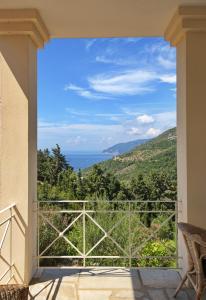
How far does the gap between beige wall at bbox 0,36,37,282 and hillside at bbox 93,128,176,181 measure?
329cm

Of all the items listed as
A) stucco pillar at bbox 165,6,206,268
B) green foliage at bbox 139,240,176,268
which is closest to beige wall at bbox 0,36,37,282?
stucco pillar at bbox 165,6,206,268

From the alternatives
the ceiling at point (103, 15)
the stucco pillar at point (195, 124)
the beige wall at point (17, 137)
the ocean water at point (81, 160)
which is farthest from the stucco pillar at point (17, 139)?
the ocean water at point (81, 160)

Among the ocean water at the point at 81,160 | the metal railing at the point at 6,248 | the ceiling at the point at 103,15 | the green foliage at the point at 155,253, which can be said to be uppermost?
the ceiling at the point at 103,15

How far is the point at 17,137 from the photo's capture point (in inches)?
122

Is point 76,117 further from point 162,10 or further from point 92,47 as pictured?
point 162,10

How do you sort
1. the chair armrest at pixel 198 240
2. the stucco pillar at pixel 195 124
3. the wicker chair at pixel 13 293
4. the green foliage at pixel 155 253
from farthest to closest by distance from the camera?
1. the green foliage at pixel 155 253
2. the stucco pillar at pixel 195 124
3. the chair armrest at pixel 198 240
4. the wicker chair at pixel 13 293

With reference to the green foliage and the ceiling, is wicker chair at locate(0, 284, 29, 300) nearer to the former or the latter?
the ceiling

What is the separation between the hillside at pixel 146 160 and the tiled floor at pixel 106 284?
9.92 feet

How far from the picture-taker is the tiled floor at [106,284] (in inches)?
113

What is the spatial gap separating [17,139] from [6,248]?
1.01 m

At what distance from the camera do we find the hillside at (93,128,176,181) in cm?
658

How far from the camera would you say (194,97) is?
3.02 metres

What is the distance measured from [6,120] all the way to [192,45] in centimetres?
184

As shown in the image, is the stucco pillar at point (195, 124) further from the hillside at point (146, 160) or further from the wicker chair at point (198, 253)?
the hillside at point (146, 160)
